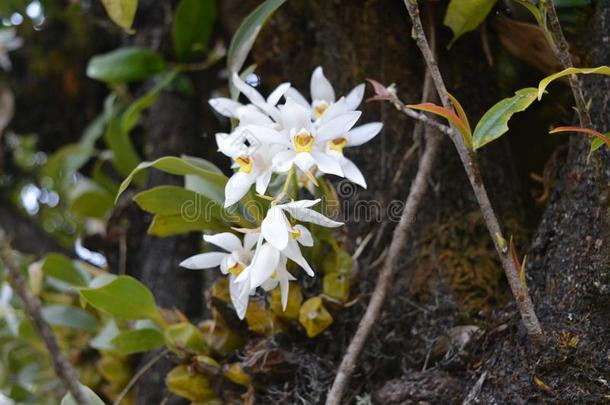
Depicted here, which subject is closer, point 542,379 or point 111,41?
point 542,379

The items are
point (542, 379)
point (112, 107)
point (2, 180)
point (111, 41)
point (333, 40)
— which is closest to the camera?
point (542, 379)

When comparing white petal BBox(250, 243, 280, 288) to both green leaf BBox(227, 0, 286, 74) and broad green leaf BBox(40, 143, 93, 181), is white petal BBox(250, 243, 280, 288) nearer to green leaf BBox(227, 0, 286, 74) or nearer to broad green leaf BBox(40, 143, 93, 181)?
green leaf BBox(227, 0, 286, 74)

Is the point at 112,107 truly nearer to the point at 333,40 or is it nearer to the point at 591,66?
the point at 333,40

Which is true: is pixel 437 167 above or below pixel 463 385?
above

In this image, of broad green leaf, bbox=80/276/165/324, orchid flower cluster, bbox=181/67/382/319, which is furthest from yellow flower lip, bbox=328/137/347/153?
broad green leaf, bbox=80/276/165/324

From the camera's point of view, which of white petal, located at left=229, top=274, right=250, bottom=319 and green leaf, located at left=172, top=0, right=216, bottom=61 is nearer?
white petal, located at left=229, top=274, right=250, bottom=319

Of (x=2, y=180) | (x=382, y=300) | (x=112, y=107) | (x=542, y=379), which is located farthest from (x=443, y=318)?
(x=2, y=180)

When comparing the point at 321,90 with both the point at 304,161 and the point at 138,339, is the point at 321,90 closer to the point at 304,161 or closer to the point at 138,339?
the point at 304,161
